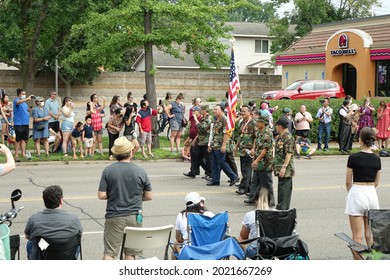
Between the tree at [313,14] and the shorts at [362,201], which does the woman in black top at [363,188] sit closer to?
the shorts at [362,201]

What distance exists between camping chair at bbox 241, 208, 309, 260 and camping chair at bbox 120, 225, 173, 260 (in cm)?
115

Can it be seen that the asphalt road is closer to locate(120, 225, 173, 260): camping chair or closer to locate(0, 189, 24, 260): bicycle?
locate(120, 225, 173, 260): camping chair

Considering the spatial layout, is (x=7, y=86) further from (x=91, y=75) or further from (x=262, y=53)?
(x=262, y=53)

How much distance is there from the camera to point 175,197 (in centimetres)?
1553

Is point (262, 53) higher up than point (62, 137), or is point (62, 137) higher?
point (262, 53)

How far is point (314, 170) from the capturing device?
802 inches

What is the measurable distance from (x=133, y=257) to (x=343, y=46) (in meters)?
34.0

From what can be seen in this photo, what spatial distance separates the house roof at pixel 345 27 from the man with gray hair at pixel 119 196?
3146 centimetres

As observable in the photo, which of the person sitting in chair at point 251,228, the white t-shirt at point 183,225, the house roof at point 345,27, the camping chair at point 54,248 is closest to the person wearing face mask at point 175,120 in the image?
the person sitting in chair at point 251,228

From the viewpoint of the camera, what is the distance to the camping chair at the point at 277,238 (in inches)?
337

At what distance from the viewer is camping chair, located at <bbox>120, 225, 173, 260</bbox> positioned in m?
8.23

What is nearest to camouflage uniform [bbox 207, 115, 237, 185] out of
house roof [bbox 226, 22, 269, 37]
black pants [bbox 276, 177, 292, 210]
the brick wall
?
black pants [bbox 276, 177, 292, 210]

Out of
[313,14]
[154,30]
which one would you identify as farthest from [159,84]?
[154,30]

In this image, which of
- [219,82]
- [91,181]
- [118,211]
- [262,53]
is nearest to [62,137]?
[91,181]
